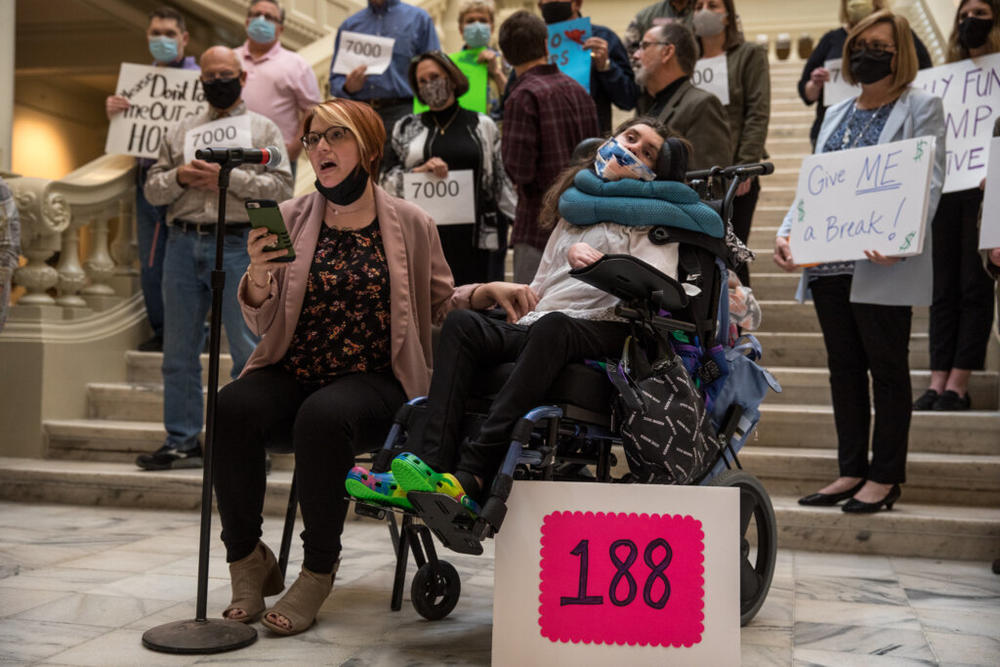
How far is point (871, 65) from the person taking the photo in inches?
153

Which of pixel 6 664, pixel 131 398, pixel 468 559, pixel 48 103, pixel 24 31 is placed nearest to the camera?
pixel 6 664

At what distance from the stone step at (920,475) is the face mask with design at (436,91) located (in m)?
1.88

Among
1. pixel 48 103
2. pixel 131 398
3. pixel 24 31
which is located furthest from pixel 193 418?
pixel 48 103

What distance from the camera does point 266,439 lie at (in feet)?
9.67

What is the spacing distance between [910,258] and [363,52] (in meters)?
2.96

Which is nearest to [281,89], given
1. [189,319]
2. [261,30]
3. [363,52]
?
[261,30]

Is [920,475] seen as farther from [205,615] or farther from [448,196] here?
[205,615]

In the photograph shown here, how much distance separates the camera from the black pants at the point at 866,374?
387 cm

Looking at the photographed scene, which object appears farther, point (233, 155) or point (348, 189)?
point (348, 189)

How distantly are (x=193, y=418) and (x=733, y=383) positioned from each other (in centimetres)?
278

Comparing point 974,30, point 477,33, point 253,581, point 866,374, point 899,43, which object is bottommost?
point 253,581

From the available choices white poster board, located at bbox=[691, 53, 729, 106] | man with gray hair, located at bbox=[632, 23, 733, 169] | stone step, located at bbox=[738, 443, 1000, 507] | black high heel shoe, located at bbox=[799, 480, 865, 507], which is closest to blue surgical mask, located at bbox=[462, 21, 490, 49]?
white poster board, located at bbox=[691, 53, 729, 106]

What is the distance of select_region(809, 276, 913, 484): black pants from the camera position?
3.87 m

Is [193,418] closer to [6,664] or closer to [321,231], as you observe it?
[321,231]
